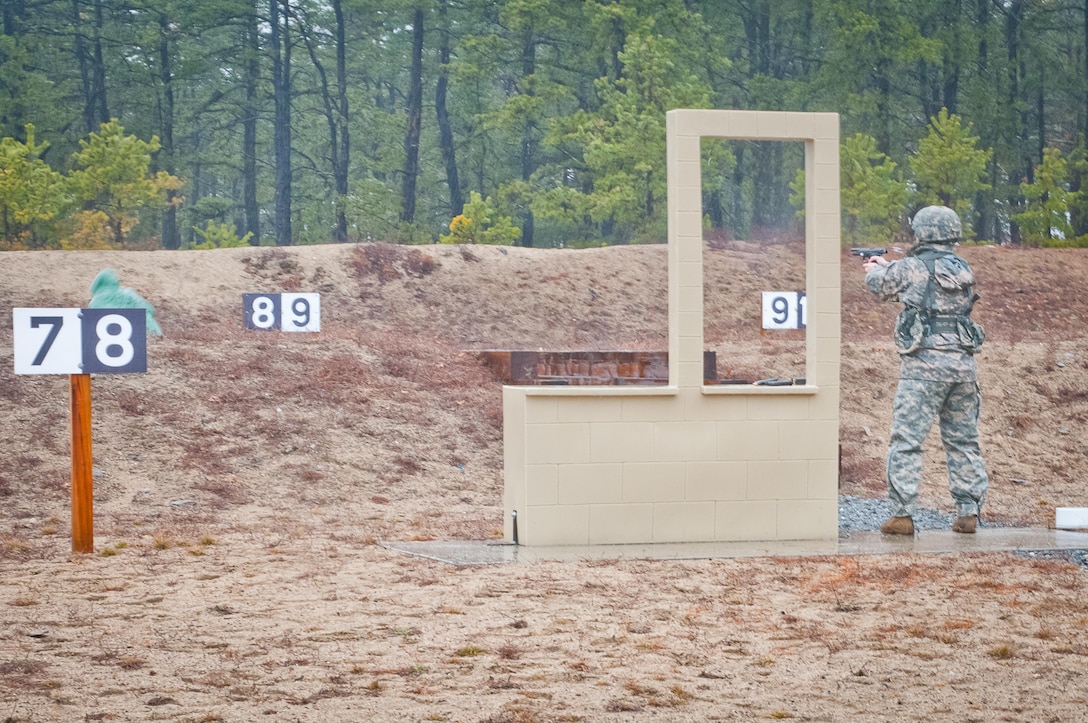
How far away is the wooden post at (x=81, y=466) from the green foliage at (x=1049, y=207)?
3090 centimetres

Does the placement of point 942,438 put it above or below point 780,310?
below

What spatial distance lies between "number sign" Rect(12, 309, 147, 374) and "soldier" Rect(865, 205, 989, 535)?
16.2ft

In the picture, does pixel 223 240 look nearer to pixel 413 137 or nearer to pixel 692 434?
pixel 413 137

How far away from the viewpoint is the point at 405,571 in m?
8.25

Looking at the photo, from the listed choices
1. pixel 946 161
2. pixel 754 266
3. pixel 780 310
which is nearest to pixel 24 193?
pixel 754 266

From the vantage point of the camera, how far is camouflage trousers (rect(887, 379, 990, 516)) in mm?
9461

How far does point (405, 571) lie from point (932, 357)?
12.6 ft

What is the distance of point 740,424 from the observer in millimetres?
9055

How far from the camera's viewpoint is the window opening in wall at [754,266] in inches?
799

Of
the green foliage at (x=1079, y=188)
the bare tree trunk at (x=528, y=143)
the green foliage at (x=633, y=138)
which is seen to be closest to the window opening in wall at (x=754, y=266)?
the green foliage at (x=633, y=138)

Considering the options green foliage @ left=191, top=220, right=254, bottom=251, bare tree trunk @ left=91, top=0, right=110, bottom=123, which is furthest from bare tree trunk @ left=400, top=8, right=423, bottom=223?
bare tree trunk @ left=91, top=0, right=110, bottom=123

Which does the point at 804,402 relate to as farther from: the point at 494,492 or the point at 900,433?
the point at 494,492

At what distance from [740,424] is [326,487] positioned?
6021 millimetres

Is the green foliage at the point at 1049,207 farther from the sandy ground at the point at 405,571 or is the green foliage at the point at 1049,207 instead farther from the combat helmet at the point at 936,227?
the combat helmet at the point at 936,227
